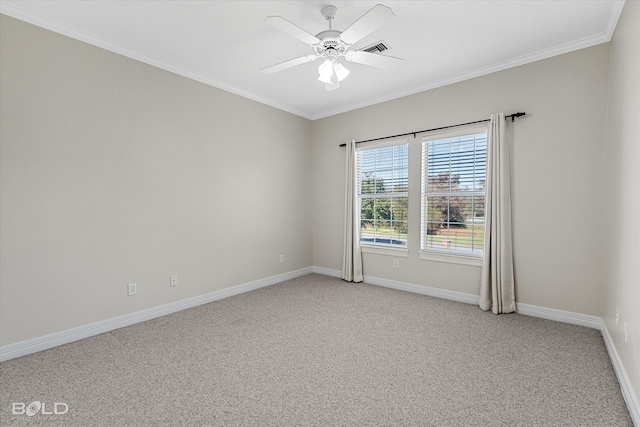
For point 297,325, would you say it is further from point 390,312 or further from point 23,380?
point 23,380

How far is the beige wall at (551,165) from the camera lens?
119 inches

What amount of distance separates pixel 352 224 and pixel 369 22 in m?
3.10

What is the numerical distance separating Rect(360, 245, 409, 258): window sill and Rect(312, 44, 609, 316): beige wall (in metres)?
0.44

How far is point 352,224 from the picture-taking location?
485cm

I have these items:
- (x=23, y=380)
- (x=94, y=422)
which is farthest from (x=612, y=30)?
(x=23, y=380)

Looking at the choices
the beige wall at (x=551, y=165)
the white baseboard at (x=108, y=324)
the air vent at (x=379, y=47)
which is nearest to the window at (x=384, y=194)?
the beige wall at (x=551, y=165)

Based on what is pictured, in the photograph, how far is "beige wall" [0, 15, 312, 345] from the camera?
2.55 m

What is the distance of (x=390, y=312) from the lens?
357cm

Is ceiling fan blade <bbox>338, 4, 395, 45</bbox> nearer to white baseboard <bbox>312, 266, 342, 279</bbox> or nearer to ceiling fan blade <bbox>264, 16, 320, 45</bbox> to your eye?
ceiling fan blade <bbox>264, 16, 320, 45</bbox>

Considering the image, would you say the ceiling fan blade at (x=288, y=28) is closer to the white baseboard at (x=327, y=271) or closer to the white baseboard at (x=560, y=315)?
the white baseboard at (x=560, y=315)

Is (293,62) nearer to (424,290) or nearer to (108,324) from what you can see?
(108,324)

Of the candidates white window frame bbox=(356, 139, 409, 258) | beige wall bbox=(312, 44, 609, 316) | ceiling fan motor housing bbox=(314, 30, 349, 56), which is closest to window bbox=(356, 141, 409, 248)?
white window frame bbox=(356, 139, 409, 258)

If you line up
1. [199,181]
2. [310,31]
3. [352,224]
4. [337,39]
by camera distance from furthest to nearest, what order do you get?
[352,224] → [199,181] → [310,31] → [337,39]

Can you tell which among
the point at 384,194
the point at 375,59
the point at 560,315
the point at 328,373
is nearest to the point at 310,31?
the point at 375,59
